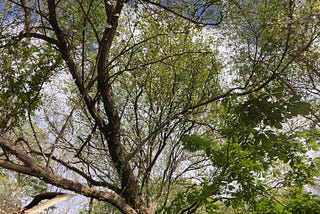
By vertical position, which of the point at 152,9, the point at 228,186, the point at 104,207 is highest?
the point at 152,9

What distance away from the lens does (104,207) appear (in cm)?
881

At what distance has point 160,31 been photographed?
6.46 m

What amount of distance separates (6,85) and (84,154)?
99.6 inches

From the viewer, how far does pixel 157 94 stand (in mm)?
8805

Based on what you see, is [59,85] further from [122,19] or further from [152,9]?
[152,9]

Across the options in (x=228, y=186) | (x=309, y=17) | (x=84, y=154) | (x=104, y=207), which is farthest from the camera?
(x=104, y=207)

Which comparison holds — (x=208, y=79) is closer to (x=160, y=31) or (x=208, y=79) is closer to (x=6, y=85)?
(x=160, y=31)

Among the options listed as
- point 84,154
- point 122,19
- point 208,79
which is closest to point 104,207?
point 84,154

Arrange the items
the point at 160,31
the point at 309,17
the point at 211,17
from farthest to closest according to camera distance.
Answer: the point at 160,31 < the point at 211,17 < the point at 309,17

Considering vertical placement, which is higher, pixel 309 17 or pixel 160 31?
pixel 160 31

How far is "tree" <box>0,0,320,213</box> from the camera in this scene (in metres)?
3.68

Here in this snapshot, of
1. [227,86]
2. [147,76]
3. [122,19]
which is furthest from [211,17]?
[147,76]

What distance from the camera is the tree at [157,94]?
3684 millimetres

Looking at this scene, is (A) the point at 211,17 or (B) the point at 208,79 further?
(B) the point at 208,79
